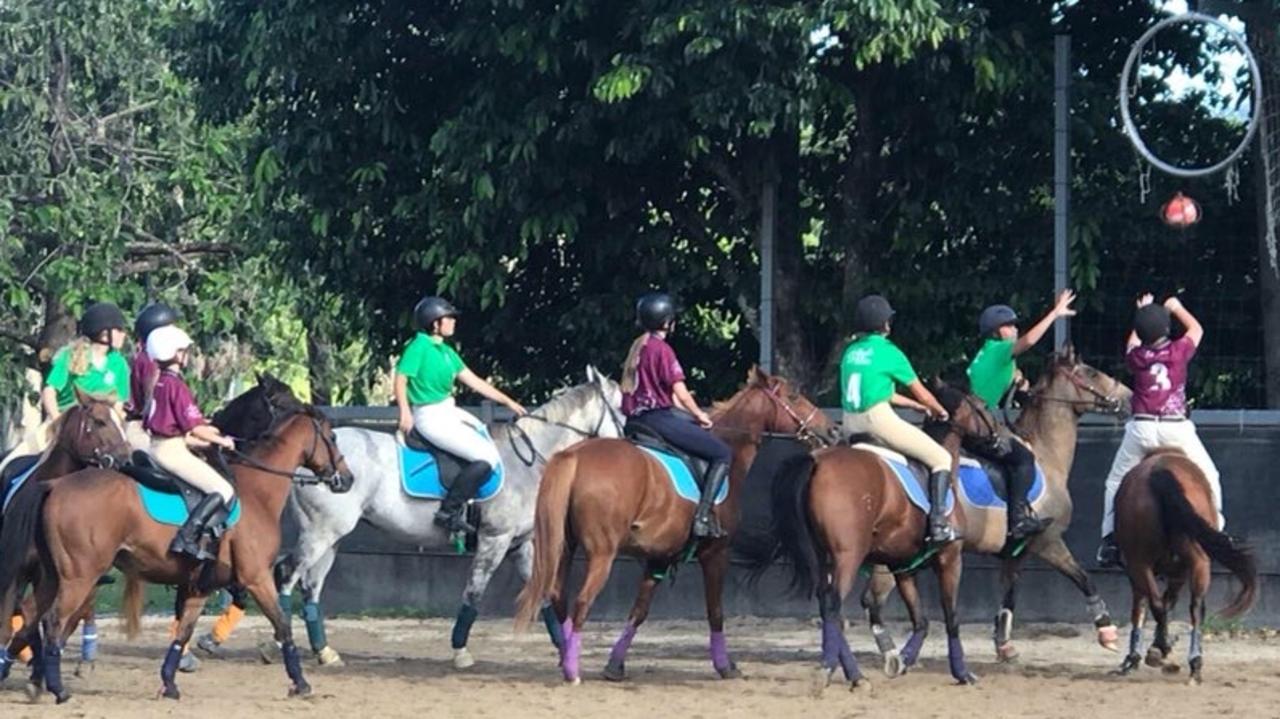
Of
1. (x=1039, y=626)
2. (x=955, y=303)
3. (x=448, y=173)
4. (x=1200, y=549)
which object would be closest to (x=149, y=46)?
(x=448, y=173)

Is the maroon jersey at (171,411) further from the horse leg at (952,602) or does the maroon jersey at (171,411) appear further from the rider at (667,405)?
the horse leg at (952,602)

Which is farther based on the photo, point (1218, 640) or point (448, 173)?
point (448, 173)

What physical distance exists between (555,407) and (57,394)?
3.67m

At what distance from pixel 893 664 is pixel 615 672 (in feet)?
6.15

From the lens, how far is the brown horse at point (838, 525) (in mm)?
13680

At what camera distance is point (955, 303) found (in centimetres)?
1916

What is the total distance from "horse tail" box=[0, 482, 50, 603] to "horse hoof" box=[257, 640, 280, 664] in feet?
9.96

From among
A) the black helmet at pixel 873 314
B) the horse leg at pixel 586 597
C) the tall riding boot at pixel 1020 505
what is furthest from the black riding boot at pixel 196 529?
the tall riding boot at pixel 1020 505

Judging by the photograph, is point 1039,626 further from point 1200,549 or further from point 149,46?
point 149,46

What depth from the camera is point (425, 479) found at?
16.2m

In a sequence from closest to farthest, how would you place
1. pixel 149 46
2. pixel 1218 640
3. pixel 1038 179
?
pixel 1218 640 < pixel 1038 179 < pixel 149 46

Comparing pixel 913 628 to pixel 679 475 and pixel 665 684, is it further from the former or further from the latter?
pixel 679 475

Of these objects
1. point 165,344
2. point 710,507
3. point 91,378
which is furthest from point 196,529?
point 710,507

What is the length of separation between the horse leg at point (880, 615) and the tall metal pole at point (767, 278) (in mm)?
3540
